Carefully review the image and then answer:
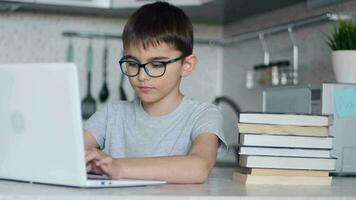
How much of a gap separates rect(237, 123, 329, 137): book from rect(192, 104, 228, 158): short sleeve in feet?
0.27

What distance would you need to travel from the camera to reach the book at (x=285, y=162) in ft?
4.43

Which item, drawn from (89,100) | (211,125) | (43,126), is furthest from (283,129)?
(89,100)

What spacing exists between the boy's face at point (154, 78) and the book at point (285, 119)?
0.59 feet

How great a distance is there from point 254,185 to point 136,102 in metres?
0.42

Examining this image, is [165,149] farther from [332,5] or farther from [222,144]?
[332,5]

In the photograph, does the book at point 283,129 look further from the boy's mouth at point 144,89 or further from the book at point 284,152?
the boy's mouth at point 144,89

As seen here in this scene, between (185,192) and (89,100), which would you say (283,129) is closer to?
(185,192)

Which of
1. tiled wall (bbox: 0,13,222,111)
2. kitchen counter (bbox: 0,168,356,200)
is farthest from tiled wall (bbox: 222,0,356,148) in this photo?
kitchen counter (bbox: 0,168,356,200)

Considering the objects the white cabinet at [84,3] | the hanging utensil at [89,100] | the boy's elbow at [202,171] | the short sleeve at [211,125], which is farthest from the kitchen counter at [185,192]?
the hanging utensil at [89,100]

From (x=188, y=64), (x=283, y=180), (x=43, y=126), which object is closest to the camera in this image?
(x=43, y=126)

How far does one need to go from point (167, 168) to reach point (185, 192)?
4.8 inches

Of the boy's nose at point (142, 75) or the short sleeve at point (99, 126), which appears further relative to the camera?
the short sleeve at point (99, 126)

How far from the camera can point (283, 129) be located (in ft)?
4.51

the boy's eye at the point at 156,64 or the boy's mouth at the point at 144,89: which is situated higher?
the boy's eye at the point at 156,64
